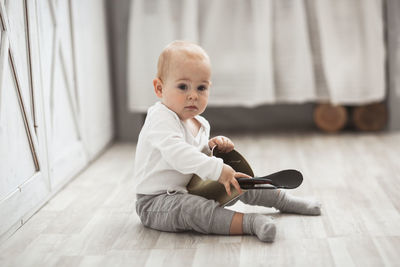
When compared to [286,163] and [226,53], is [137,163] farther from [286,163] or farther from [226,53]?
[226,53]

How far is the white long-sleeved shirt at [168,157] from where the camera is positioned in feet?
4.72

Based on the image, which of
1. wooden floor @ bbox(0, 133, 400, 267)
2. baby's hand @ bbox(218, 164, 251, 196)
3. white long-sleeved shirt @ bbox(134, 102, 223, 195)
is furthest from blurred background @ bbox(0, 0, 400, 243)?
Result: baby's hand @ bbox(218, 164, 251, 196)

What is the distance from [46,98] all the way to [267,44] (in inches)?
44.6

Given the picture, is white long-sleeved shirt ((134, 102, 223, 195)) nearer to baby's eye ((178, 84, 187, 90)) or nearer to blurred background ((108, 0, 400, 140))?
baby's eye ((178, 84, 187, 90))

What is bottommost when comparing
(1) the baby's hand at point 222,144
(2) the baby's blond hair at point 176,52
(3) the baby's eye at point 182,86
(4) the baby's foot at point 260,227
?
(4) the baby's foot at point 260,227

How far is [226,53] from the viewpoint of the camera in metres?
2.63

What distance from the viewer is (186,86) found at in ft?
4.94

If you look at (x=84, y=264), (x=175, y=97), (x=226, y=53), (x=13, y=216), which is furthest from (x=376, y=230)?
(x=226, y=53)

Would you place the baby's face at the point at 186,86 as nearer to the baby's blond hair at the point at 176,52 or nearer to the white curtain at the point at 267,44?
the baby's blond hair at the point at 176,52

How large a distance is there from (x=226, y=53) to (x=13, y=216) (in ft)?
4.55

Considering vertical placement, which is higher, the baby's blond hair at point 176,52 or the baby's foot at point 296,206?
the baby's blond hair at point 176,52

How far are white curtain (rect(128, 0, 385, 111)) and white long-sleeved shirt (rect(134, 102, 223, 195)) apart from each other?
1082mm

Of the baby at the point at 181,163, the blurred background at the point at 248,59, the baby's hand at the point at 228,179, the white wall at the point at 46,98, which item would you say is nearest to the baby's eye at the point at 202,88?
the baby at the point at 181,163

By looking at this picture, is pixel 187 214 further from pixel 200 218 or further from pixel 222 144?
pixel 222 144
